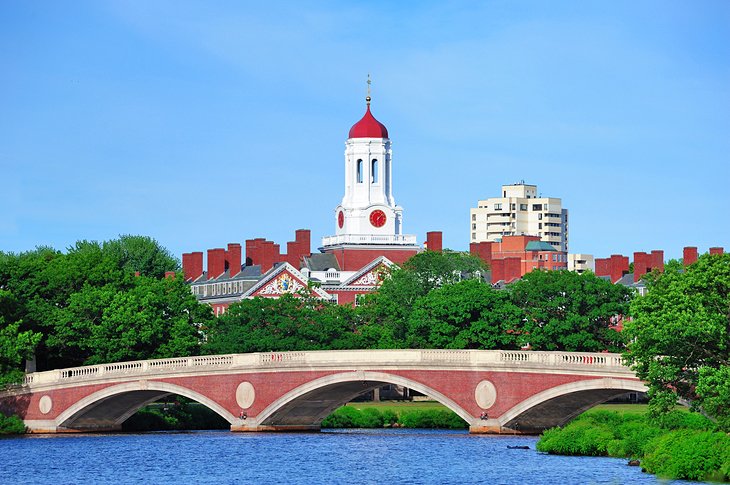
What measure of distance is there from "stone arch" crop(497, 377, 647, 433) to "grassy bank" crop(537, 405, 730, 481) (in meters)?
0.81

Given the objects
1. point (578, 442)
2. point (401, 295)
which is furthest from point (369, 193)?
point (578, 442)

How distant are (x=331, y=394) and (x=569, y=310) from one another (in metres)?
21.1

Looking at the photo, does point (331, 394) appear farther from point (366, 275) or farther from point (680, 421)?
point (366, 275)

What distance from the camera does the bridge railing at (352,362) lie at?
82.6 metres

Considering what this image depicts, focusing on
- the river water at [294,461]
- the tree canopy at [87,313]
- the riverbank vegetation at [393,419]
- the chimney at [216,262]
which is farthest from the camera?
the chimney at [216,262]

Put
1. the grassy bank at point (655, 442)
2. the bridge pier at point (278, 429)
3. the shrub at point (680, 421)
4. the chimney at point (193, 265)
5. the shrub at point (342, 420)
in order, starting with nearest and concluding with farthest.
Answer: the grassy bank at point (655, 442) → the shrub at point (680, 421) → the bridge pier at point (278, 429) → the shrub at point (342, 420) → the chimney at point (193, 265)

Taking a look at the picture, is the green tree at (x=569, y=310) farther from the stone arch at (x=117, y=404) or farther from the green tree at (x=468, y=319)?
the stone arch at (x=117, y=404)

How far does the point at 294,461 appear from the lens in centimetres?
7600

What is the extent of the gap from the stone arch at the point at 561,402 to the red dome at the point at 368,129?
57.0 metres

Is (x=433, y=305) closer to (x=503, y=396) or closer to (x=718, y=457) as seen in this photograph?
(x=503, y=396)

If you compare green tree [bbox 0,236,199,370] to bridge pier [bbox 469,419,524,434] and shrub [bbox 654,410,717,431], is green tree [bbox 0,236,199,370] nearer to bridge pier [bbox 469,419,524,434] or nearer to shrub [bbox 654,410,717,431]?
bridge pier [bbox 469,419,524,434]

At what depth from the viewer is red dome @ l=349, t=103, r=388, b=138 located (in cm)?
14238

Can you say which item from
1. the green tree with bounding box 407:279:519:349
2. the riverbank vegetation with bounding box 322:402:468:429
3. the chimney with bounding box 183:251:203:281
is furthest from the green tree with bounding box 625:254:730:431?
the chimney with bounding box 183:251:203:281

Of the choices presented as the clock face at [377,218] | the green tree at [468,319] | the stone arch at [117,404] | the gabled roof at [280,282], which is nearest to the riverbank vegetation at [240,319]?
the green tree at [468,319]
